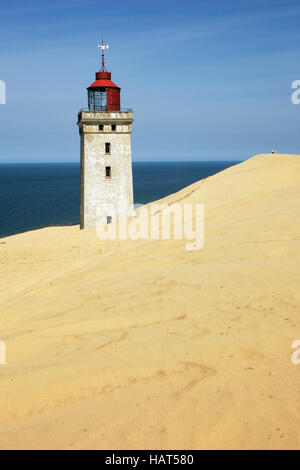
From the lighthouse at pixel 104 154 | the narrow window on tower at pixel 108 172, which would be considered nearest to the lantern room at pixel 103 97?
the lighthouse at pixel 104 154

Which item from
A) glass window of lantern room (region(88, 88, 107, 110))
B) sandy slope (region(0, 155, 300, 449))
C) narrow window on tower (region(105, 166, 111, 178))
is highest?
Result: glass window of lantern room (region(88, 88, 107, 110))

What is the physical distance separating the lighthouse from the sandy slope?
20.1 meters

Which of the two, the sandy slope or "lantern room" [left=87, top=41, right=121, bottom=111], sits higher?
"lantern room" [left=87, top=41, right=121, bottom=111]

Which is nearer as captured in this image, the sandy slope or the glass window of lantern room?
the sandy slope

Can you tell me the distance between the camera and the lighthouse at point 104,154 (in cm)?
2747

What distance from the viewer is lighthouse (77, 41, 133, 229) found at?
27.5 m

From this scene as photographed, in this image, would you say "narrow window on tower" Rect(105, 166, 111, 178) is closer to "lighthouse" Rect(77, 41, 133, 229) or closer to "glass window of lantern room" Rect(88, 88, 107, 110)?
"lighthouse" Rect(77, 41, 133, 229)

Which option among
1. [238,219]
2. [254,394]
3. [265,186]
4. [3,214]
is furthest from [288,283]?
[3,214]

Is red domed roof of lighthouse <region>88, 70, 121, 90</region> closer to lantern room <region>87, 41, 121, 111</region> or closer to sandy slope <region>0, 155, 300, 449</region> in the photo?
lantern room <region>87, 41, 121, 111</region>

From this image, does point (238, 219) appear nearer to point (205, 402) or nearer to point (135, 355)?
point (135, 355)

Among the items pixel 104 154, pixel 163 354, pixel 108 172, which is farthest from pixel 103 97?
pixel 163 354

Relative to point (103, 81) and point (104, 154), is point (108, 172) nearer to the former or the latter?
point (104, 154)

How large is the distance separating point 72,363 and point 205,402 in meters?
1.60

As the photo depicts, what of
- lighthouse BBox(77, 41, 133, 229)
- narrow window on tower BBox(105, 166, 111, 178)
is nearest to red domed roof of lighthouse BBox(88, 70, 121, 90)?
lighthouse BBox(77, 41, 133, 229)
